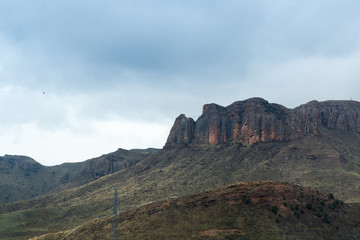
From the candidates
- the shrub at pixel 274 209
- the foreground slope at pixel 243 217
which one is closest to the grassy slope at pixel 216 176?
the foreground slope at pixel 243 217

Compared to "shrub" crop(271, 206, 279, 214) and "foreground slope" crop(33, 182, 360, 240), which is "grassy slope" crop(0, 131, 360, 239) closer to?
"foreground slope" crop(33, 182, 360, 240)

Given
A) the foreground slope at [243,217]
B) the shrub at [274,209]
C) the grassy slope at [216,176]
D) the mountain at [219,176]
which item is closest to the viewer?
the foreground slope at [243,217]

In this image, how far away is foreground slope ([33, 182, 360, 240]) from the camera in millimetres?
67875

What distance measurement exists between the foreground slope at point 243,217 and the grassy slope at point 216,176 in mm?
37384

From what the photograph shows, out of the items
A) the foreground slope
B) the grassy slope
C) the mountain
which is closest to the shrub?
the foreground slope

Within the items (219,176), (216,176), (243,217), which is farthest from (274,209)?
(216,176)

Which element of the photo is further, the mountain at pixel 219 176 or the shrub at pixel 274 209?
the mountain at pixel 219 176

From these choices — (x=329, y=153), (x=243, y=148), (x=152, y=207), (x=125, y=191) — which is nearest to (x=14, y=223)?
(x=125, y=191)

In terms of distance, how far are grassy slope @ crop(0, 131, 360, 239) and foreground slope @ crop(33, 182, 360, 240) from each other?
123 feet

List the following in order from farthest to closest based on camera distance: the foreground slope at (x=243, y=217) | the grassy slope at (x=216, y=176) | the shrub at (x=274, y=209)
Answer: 1. the grassy slope at (x=216, y=176)
2. the shrub at (x=274, y=209)
3. the foreground slope at (x=243, y=217)

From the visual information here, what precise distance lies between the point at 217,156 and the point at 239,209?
111760 mm

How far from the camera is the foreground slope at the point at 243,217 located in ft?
223

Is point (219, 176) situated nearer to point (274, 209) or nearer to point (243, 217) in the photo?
point (274, 209)

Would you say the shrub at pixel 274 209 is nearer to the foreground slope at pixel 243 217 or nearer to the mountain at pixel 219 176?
the foreground slope at pixel 243 217
